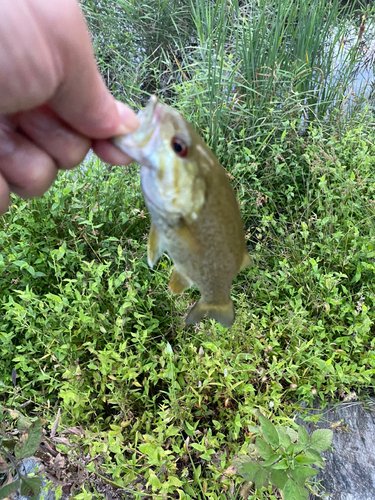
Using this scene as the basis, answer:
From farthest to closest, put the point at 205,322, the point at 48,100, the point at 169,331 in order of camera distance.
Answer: the point at 169,331
the point at 205,322
the point at 48,100

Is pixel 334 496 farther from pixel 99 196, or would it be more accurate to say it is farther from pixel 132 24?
pixel 132 24

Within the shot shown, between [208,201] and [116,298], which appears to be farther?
[116,298]

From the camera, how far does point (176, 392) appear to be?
208 centimetres

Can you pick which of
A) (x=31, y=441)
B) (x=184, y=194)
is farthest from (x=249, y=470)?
(x=184, y=194)

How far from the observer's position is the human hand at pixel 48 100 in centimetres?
89

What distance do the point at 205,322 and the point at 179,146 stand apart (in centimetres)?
157

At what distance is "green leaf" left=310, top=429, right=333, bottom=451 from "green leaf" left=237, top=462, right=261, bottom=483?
27 cm

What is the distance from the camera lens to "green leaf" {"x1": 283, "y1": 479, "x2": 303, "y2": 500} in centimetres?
136

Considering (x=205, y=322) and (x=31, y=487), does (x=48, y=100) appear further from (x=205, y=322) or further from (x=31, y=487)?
(x=205, y=322)

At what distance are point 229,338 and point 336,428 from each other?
0.86 metres

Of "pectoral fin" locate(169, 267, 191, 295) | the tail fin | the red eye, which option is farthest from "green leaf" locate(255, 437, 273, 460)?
the red eye

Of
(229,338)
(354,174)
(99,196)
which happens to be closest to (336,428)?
(229,338)

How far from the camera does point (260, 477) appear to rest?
1.49 m

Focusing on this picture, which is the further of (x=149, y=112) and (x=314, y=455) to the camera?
(x=314, y=455)
